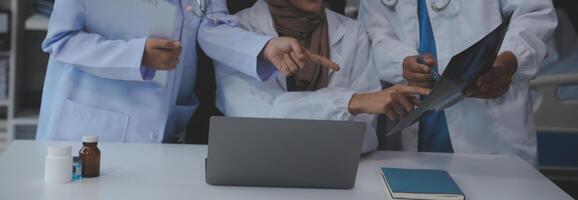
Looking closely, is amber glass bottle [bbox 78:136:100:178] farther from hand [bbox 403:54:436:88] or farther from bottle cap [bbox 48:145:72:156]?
hand [bbox 403:54:436:88]

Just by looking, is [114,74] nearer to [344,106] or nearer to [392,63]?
[344,106]

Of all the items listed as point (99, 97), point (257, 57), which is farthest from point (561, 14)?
point (99, 97)

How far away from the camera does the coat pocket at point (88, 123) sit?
1.81 m

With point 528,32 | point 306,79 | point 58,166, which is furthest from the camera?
point 306,79

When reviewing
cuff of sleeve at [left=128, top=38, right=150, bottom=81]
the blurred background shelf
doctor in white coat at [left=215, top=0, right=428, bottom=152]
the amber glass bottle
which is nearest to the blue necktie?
doctor in white coat at [left=215, top=0, right=428, bottom=152]

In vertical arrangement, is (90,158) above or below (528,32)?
below

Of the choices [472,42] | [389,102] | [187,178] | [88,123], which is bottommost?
[88,123]

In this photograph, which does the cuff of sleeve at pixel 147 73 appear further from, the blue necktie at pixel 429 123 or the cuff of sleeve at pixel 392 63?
the blue necktie at pixel 429 123

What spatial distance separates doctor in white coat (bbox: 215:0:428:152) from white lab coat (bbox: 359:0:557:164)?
6cm

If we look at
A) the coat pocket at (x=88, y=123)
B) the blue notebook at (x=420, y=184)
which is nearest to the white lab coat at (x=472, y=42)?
the blue notebook at (x=420, y=184)

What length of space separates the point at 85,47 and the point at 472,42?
1.10 metres

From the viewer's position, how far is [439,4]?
1.90 metres

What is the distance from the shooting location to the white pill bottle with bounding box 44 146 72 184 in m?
1.25

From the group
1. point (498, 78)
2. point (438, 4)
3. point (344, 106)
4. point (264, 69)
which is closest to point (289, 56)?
point (264, 69)
